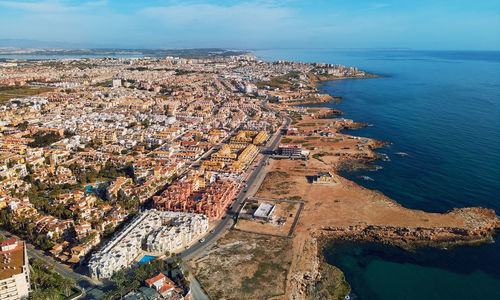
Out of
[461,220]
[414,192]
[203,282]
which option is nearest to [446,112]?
[414,192]

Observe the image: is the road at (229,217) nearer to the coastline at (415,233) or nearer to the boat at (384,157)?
the coastline at (415,233)

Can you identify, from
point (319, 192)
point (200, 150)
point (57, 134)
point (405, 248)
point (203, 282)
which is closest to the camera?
point (203, 282)

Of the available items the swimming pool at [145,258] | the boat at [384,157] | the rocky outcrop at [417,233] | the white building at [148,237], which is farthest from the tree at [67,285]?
the boat at [384,157]

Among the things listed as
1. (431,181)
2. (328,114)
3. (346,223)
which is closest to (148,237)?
(346,223)

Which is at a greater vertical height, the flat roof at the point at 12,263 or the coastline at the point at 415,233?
Result: the flat roof at the point at 12,263

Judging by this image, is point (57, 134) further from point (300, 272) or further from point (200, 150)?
point (300, 272)

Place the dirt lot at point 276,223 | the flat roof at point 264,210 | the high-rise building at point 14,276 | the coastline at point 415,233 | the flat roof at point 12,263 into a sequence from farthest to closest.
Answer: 1. the flat roof at point 264,210
2. the dirt lot at point 276,223
3. the coastline at point 415,233
4. the flat roof at point 12,263
5. the high-rise building at point 14,276
